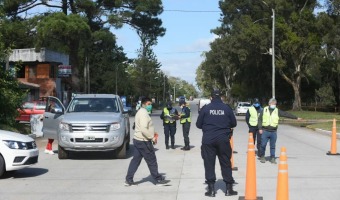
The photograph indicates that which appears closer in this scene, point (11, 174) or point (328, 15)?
point (11, 174)

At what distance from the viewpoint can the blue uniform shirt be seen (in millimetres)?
8672

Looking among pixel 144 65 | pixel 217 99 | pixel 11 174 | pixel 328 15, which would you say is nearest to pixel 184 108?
pixel 11 174

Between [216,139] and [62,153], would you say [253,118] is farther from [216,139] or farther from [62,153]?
[216,139]

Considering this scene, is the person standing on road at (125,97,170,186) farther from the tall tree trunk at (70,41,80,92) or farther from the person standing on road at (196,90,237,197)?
the tall tree trunk at (70,41,80,92)

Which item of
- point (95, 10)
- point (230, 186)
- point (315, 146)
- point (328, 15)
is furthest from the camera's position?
point (328, 15)

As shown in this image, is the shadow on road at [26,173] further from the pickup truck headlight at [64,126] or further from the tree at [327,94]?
the tree at [327,94]

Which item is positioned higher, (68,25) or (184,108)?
(68,25)

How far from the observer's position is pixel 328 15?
50.5 m

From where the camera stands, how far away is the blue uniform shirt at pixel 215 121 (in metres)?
8.67

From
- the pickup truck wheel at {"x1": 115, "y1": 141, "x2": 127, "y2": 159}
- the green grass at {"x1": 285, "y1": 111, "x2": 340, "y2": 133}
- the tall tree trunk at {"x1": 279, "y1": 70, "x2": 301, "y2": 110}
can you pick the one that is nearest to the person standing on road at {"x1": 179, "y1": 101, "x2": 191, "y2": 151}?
the pickup truck wheel at {"x1": 115, "y1": 141, "x2": 127, "y2": 159}

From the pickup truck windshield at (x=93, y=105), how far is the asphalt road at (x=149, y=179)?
143cm

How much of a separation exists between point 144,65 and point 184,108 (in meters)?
81.2

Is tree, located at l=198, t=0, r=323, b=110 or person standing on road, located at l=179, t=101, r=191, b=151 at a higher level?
tree, located at l=198, t=0, r=323, b=110

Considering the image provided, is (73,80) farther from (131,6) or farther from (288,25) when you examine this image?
(288,25)
